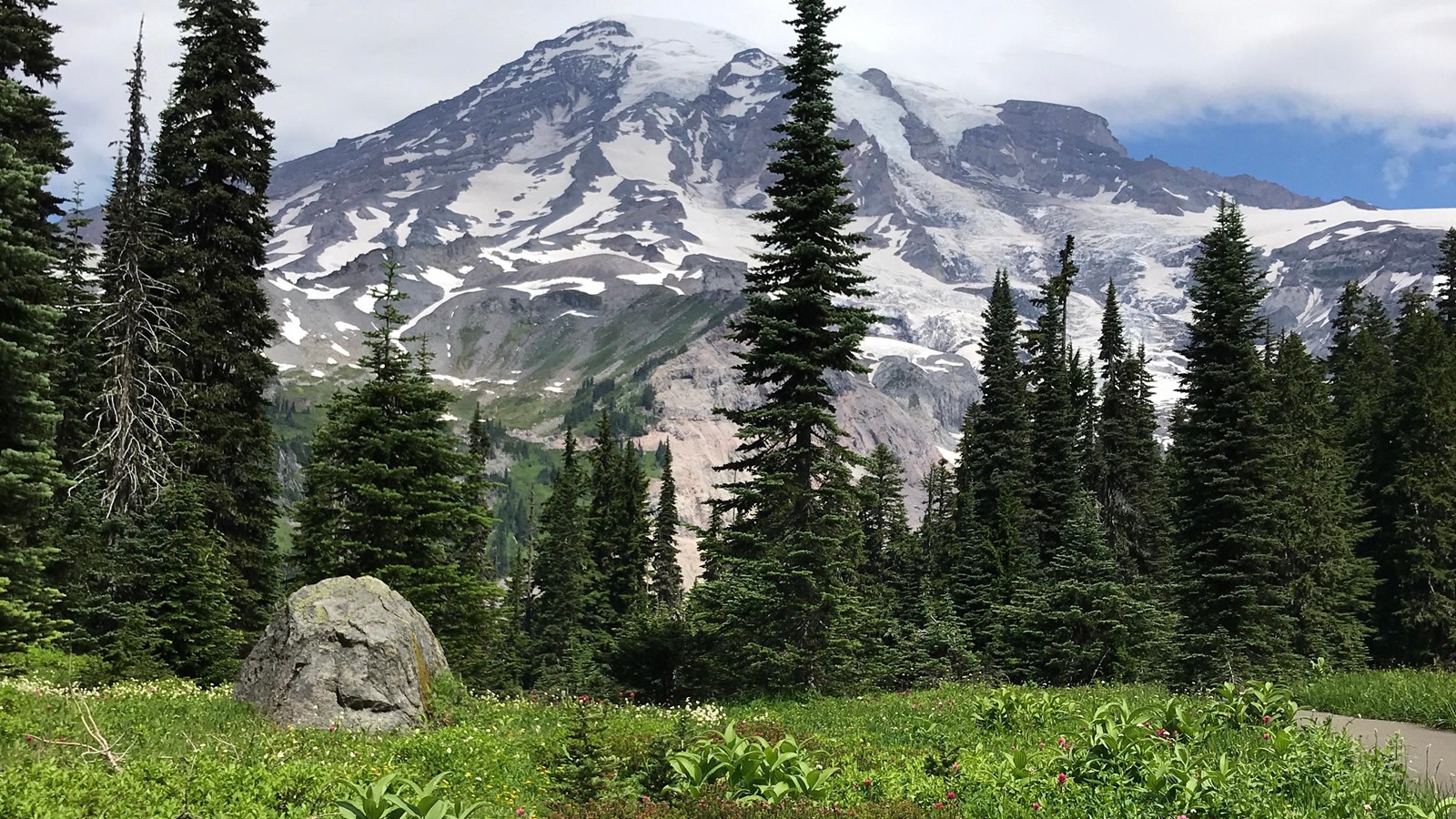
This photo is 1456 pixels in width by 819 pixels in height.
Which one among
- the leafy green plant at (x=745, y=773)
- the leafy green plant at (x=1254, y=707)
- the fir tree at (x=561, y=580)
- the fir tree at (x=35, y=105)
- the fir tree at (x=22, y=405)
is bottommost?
the fir tree at (x=561, y=580)

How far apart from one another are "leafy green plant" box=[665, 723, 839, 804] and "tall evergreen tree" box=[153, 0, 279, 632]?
805 inches

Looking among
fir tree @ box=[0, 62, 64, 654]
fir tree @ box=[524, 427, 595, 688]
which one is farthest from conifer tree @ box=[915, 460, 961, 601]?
fir tree @ box=[0, 62, 64, 654]

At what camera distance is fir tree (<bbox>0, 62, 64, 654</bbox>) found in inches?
669

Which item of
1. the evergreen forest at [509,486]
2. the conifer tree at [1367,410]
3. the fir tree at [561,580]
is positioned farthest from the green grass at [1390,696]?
the fir tree at [561,580]

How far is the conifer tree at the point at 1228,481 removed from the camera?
111 feet

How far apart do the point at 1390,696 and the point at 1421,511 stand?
110 ft

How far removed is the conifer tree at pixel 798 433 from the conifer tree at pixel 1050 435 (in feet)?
81.8

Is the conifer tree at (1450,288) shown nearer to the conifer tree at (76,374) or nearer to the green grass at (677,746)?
the green grass at (677,746)

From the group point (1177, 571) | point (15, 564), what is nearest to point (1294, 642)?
point (1177, 571)

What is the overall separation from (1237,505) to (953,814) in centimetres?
3156

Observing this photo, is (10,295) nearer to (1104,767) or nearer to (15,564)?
(15,564)

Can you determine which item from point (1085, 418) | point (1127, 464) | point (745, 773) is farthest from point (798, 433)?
point (1085, 418)

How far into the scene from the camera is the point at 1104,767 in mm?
8133

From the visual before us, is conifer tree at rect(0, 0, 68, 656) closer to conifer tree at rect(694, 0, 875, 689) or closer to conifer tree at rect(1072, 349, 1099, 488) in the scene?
conifer tree at rect(694, 0, 875, 689)
